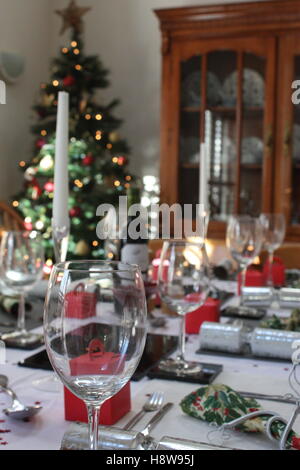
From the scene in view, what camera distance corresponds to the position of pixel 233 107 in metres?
3.38

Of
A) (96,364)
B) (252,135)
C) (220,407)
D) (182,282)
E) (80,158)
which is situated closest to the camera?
(96,364)

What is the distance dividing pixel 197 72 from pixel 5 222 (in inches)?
55.0

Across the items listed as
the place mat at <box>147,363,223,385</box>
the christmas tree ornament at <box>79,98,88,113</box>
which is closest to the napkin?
the place mat at <box>147,363,223,385</box>

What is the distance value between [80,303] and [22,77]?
12.6 ft

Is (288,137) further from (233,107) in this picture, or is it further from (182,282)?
(182,282)

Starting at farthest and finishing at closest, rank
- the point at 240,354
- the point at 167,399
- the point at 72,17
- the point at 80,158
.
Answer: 1. the point at 72,17
2. the point at 80,158
3. the point at 240,354
4. the point at 167,399

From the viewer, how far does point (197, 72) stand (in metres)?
3.41

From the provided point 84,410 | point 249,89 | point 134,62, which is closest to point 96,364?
point 84,410

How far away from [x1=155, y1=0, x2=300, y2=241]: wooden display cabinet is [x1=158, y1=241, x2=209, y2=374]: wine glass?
8.00ft

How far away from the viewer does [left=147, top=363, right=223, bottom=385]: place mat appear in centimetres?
83

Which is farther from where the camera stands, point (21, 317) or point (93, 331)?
point (21, 317)

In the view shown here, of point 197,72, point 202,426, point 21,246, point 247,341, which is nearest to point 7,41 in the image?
point 197,72

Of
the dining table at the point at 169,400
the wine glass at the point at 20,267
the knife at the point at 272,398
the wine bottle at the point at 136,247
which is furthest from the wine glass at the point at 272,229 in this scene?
the knife at the point at 272,398
